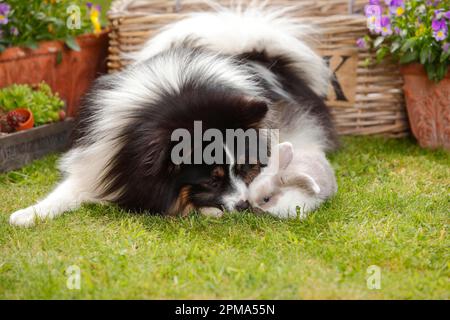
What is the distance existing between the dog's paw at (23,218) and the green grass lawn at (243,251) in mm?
42

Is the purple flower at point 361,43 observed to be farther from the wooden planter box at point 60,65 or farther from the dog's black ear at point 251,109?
the wooden planter box at point 60,65

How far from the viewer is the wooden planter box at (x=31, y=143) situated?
3.69 metres

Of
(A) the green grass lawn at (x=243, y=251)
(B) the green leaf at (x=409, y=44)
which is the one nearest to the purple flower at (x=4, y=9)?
(A) the green grass lawn at (x=243, y=251)

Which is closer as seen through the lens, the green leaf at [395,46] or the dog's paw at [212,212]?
the dog's paw at [212,212]

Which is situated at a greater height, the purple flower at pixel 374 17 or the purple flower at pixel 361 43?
the purple flower at pixel 374 17

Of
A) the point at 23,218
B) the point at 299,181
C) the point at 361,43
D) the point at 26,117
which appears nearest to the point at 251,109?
the point at 299,181

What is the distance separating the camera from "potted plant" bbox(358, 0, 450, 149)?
384cm

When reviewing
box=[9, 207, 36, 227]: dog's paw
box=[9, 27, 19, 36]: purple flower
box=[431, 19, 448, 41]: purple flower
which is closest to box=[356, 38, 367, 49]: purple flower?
box=[431, 19, 448, 41]: purple flower

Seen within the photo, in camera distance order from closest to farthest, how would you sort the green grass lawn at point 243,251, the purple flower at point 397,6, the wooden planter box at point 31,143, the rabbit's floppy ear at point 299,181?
the green grass lawn at point 243,251, the rabbit's floppy ear at point 299,181, the wooden planter box at point 31,143, the purple flower at point 397,6

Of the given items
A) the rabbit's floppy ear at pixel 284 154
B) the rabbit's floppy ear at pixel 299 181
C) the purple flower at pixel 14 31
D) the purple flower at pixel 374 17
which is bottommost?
the rabbit's floppy ear at pixel 299 181

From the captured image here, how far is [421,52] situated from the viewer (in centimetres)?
386

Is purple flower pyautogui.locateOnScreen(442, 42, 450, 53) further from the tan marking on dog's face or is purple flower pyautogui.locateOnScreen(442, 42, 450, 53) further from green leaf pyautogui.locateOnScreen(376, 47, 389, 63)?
the tan marking on dog's face
